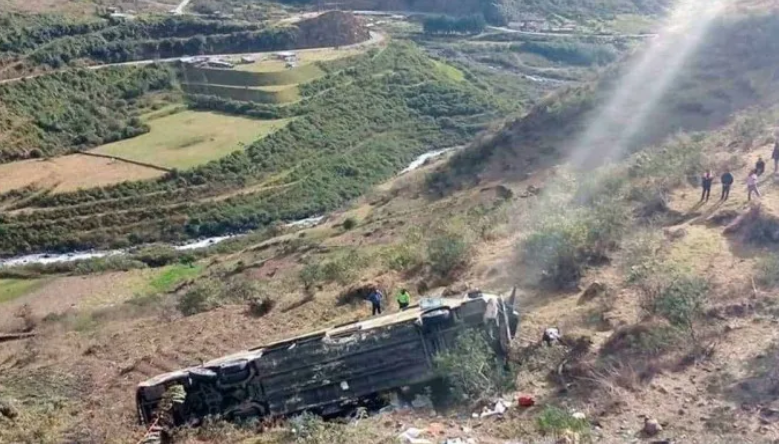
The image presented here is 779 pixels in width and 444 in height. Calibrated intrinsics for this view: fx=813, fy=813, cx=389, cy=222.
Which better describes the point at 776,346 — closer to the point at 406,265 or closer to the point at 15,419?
the point at 406,265

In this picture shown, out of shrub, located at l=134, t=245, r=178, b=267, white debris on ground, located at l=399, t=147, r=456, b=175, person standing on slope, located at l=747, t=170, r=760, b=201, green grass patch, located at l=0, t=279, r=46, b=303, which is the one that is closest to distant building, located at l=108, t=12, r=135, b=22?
white debris on ground, located at l=399, t=147, r=456, b=175

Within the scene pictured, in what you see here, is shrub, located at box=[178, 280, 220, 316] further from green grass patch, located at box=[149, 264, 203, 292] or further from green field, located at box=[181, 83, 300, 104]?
green field, located at box=[181, 83, 300, 104]

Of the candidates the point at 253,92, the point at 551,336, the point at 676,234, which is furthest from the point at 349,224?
the point at 253,92

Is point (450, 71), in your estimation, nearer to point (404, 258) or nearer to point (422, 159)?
point (422, 159)

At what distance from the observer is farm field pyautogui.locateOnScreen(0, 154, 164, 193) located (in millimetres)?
46406

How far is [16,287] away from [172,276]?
755 cm

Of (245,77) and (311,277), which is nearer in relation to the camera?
(311,277)

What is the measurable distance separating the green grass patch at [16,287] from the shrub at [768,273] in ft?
110

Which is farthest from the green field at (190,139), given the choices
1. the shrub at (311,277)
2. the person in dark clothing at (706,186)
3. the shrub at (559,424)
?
the shrub at (559,424)

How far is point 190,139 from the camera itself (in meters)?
54.2

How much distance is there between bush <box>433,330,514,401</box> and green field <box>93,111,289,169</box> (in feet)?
127

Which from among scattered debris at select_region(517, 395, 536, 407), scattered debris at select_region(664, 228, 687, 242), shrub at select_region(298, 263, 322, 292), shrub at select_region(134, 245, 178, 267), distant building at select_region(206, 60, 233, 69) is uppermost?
scattered debris at select_region(517, 395, 536, 407)

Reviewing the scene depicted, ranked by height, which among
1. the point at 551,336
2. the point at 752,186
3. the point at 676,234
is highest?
the point at 752,186

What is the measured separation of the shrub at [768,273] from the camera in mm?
A: 15406
